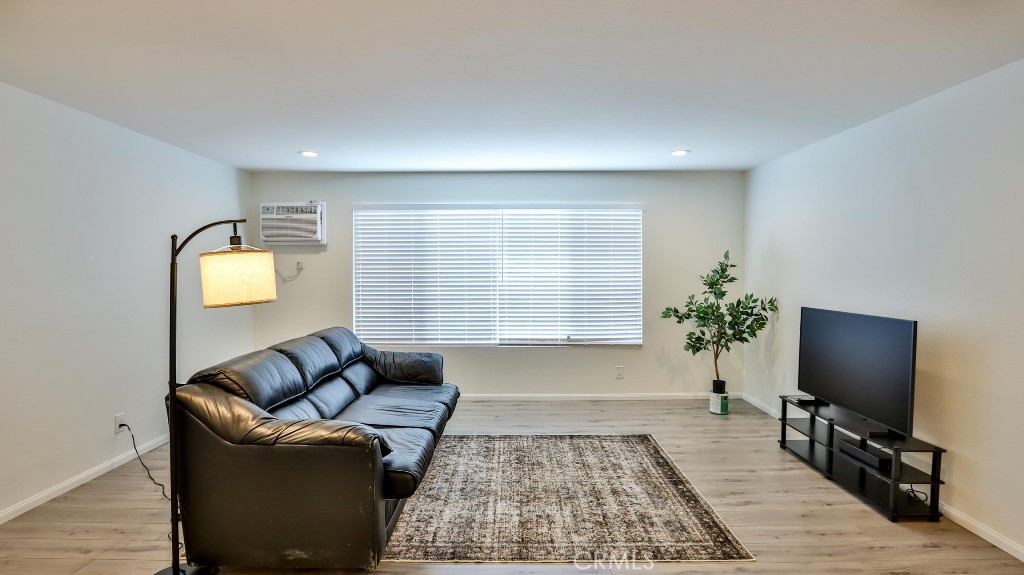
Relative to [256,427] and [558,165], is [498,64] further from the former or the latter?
[558,165]

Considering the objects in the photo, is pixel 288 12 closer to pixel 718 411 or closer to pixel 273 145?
pixel 273 145

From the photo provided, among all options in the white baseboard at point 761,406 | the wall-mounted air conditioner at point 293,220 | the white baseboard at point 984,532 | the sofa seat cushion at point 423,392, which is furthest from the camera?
the wall-mounted air conditioner at point 293,220

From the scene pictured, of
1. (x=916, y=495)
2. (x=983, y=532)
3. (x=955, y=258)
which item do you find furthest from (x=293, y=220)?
(x=983, y=532)

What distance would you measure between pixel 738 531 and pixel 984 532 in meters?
1.25

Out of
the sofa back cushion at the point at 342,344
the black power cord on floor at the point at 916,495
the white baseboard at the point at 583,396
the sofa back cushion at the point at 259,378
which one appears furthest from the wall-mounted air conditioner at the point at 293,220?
the black power cord on floor at the point at 916,495

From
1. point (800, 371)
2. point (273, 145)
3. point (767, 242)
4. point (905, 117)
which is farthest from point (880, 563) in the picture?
point (273, 145)

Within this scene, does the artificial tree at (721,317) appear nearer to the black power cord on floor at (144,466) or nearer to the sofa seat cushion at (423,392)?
the sofa seat cushion at (423,392)

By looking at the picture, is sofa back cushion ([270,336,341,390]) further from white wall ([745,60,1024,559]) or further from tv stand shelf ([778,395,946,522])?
white wall ([745,60,1024,559])

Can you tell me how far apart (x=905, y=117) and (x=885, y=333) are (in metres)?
1.36

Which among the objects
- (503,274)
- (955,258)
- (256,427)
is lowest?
A: (256,427)

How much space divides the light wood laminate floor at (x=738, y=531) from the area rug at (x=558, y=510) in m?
0.10

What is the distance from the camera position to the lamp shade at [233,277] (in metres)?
2.31

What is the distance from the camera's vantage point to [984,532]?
274 cm

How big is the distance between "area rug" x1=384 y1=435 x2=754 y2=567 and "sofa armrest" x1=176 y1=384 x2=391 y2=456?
2.22 ft
